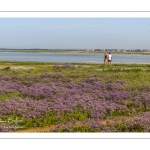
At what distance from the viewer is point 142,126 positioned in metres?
9.77

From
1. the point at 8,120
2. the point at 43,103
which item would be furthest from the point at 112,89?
the point at 8,120

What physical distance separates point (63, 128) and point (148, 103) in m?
5.32

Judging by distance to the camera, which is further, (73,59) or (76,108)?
(73,59)

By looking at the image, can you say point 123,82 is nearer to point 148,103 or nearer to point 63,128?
point 148,103

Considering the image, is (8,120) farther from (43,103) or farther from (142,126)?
Answer: (142,126)

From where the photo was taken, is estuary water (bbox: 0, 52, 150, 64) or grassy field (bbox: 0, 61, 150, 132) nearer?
grassy field (bbox: 0, 61, 150, 132)

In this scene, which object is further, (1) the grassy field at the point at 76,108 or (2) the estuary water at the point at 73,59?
(2) the estuary water at the point at 73,59
